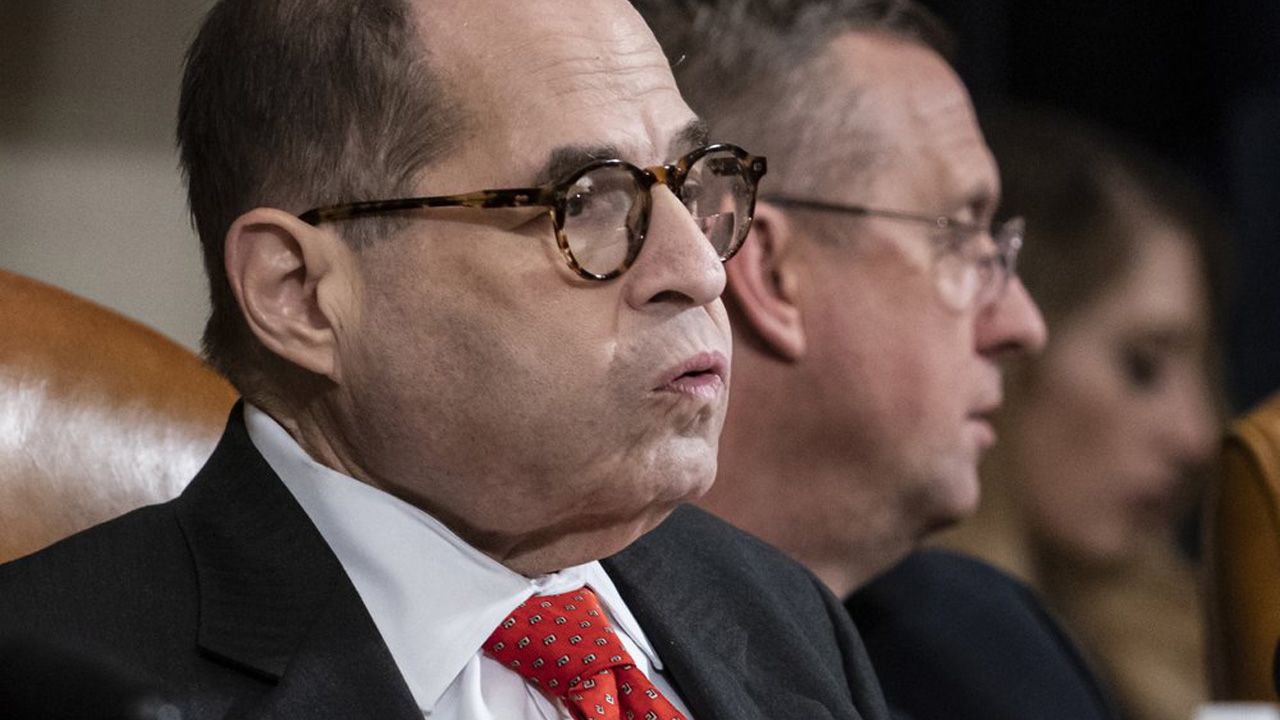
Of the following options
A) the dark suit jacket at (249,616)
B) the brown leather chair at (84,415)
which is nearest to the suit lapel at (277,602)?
the dark suit jacket at (249,616)

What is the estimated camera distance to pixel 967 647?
2832 mm

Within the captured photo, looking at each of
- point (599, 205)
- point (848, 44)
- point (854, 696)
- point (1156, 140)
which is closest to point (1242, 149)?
point (1156, 140)

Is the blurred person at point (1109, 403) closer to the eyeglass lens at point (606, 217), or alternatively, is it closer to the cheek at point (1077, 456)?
the cheek at point (1077, 456)

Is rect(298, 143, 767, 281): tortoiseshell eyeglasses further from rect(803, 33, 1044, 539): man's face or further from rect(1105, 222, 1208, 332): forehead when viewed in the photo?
rect(1105, 222, 1208, 332): forehead

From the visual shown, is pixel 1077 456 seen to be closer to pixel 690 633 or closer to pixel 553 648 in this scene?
pixel 690 633

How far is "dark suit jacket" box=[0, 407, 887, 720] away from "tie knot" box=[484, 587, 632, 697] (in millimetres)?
126

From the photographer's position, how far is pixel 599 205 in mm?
1714

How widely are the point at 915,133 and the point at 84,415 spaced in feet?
4.40

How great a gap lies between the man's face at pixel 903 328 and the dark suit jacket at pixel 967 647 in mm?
167

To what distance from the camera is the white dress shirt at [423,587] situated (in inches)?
65.5

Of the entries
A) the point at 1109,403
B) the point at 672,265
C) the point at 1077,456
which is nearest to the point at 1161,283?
the point at 1109,403

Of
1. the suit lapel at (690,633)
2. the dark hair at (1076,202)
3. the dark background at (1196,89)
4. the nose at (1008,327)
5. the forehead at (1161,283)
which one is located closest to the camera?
the suit lapel at (690,633)

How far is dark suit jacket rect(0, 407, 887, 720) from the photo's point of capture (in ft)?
5.15

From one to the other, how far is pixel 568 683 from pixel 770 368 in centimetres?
107
